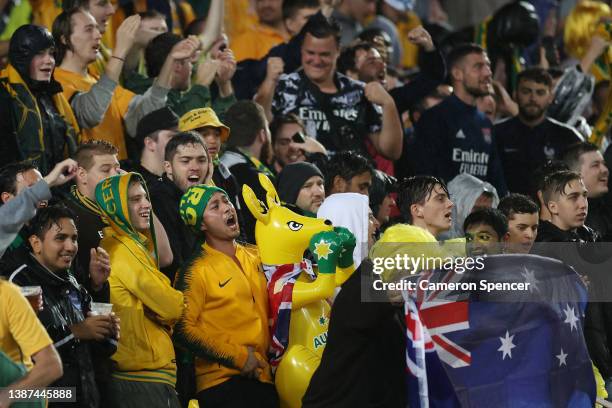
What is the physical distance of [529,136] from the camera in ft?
39.9

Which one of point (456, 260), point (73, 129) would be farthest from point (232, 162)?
point (456, 260)

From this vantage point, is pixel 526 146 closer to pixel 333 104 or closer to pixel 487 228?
pixel 333 104

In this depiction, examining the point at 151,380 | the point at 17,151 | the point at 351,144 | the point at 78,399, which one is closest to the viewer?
the point at 78,399

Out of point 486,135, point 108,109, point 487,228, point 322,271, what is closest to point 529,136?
point 486,135

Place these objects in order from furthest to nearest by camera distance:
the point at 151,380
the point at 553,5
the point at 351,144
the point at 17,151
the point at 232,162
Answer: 1. the point at 553,5
2. the point at 351,144
3. the point at 232,162
4. the point at 17,151
5. the point at 151,380

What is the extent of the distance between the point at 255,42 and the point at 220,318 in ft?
17.5

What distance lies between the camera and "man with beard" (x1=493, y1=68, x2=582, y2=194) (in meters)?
12.1

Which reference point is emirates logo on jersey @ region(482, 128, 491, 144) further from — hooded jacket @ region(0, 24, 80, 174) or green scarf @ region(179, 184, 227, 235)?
green scarf @ region(179, 184, 227, 235)

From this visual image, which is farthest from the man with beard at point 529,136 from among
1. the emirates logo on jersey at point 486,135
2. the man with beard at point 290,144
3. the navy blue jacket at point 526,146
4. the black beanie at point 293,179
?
the black beanie at point 293,179

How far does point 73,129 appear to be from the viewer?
9.41m

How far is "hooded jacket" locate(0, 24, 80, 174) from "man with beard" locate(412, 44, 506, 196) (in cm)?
326

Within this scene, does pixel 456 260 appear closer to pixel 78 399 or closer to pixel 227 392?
pixel 227 392

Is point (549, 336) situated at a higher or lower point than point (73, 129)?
lower

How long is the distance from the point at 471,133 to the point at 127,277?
4.49m
